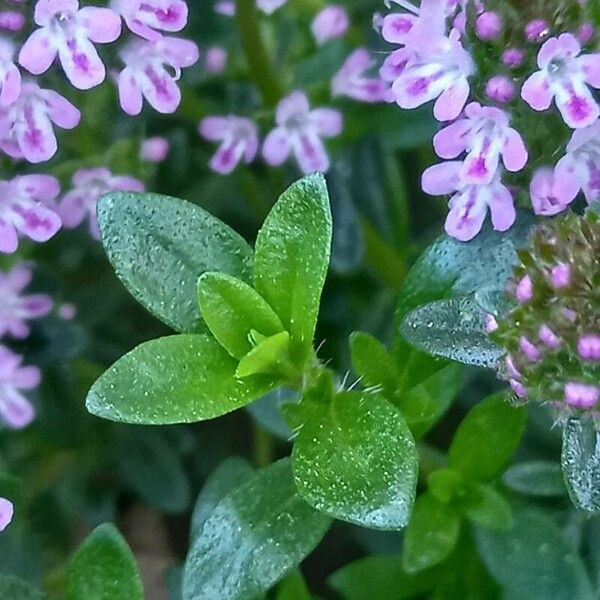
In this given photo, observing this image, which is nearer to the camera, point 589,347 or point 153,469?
point 589,347

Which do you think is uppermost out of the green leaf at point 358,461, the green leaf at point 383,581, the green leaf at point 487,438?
the green leaf at point 358,461

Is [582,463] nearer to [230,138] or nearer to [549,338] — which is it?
[549,338]

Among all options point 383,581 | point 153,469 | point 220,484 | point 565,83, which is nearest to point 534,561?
point 383,581

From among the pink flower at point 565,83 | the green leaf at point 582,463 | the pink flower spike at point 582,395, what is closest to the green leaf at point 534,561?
the green leaf at point 582,463

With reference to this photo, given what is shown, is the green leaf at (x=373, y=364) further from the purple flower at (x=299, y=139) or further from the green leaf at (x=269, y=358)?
the purple flower at (x=299, y=139)

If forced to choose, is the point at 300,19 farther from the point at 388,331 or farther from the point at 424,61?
the point at 424,61

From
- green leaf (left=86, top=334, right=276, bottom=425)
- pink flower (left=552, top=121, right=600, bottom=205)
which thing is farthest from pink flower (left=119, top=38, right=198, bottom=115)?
pink flower (left=552, top=121, right=600, bottom=205)
